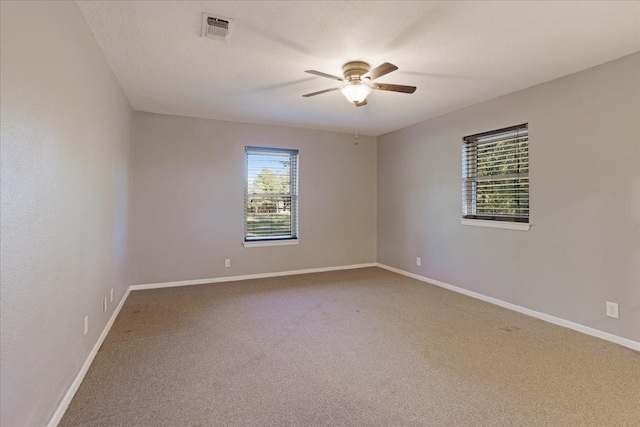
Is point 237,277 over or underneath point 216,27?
underneath

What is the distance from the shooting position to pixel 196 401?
189 cm

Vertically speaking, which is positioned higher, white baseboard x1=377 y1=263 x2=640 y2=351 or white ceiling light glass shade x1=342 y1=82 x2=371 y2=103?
white ceiling light glass shade x1=342 y1=82 x2=371 y2=103

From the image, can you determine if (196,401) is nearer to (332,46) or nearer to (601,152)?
(332,46)

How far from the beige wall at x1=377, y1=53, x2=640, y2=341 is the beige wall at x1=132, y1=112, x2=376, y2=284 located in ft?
5.44

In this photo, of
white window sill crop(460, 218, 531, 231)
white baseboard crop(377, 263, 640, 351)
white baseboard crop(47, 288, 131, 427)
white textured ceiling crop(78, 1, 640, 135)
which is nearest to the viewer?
white baseboard crop(47, 288, 131, 427)

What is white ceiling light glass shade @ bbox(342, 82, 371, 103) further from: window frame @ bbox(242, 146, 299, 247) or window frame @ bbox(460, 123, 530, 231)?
window frame @ bbox(242, 146, 299, 247)

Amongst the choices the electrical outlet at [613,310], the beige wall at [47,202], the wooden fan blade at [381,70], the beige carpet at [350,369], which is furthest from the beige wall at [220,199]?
the electrical outlet at [613,310]

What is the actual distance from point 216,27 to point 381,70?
123cm

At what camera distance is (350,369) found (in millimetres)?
Result: 2256

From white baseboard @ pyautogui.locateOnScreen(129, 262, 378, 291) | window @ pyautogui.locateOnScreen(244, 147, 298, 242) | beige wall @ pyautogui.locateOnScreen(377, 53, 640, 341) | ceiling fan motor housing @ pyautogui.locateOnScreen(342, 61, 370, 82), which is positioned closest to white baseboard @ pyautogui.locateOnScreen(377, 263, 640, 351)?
beige wall @ pyautogui.locateOnScreen(377, 53, 640, 341)

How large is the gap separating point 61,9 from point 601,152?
4.11 meters

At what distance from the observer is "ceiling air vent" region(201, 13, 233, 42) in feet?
6.99

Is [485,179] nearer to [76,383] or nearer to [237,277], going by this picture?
[237,277]

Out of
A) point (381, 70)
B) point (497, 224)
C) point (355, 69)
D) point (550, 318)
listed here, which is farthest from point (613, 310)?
point (355, 69)
